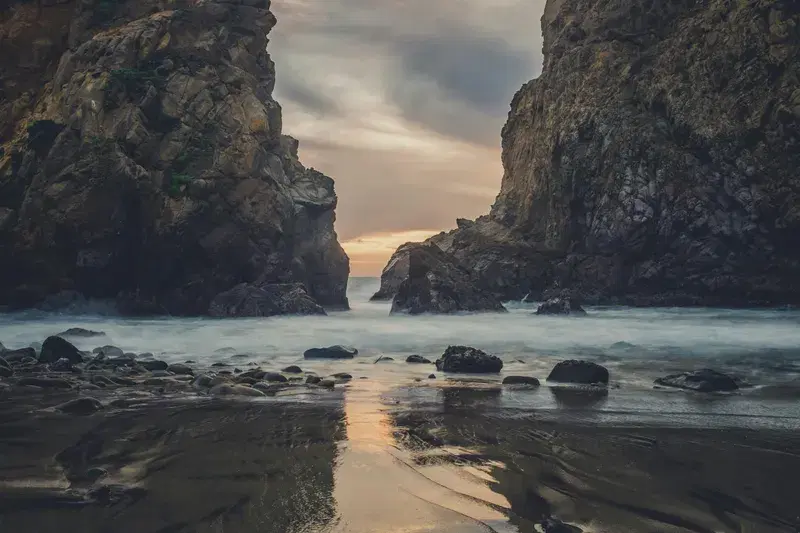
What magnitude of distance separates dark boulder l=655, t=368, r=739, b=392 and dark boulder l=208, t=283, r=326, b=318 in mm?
28195

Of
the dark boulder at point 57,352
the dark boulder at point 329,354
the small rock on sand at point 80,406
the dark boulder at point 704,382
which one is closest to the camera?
the small rock on sand at point 80,406

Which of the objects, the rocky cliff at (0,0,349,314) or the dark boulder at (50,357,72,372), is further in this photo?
the rocky cliff at (0,0,349,314)

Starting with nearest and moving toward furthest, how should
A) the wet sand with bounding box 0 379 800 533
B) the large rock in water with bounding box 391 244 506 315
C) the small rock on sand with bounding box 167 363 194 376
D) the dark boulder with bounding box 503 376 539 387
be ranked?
1. the wet sand with bounding box 0 379 800 533
2. the dark boulder with bounding box 503 376 539 387
3. the small rock on sand with bounding box 167 363 194 376
4. the large rock in water with bounding box 391 244 506 315

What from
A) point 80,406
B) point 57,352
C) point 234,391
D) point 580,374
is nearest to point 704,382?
point 580,374

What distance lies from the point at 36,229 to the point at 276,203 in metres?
14.0

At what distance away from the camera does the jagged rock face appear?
38438 millimetres

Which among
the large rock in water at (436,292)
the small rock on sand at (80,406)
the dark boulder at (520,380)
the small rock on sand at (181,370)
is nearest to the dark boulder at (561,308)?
the large rock in water at (436,292)

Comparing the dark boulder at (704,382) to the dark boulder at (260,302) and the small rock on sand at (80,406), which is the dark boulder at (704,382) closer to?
the small rock on sand at (80,406)

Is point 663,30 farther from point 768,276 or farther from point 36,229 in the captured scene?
point 36,229


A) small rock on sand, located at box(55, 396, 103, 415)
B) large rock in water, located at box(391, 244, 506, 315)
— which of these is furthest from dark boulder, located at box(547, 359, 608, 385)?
large rock in water, located at box(391, 244, 506, 315)

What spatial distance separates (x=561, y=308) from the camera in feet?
116

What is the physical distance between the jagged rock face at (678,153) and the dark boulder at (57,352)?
3872 centimetres

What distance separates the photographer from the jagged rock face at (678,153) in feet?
126

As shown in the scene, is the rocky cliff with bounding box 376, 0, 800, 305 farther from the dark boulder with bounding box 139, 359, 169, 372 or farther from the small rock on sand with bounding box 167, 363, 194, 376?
the dark boulder with bounding box 139, 359, 169, 372
